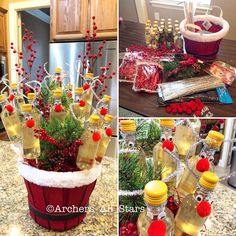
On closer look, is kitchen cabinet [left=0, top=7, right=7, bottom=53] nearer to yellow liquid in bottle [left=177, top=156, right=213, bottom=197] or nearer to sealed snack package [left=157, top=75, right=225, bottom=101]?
sealed snack package [left=157, top=75, right=225, bottom=101]

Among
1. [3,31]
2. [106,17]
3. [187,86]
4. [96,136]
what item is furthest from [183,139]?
[3,31]

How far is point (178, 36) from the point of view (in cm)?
63

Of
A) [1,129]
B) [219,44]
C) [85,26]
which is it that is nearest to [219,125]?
[219,44]

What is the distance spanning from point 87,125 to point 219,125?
1.00ft

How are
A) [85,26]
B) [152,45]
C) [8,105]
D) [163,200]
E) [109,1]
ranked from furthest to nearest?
1. [85,26]
2. [109,1]
3. [152,45]
4. [8,105]
5. [163,200]

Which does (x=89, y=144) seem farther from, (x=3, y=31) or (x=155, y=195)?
(x=3, y=31)

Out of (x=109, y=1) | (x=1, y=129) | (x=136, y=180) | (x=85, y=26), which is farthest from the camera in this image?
(x=1, y=129)

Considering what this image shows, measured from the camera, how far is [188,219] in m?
0.39

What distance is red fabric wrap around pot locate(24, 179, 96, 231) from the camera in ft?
1.70

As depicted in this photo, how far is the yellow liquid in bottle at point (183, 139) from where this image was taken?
57 centimetres

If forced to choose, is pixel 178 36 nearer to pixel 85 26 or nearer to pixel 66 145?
pixel 66 145

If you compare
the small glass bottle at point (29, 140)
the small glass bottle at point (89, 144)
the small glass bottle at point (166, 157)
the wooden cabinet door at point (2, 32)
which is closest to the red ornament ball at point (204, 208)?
the small glass bottle at point (166, 157)

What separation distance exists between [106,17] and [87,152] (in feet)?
4.27

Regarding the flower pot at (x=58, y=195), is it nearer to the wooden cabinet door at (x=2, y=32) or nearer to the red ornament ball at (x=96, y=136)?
the red ornament ball at (x=96, y=136)
